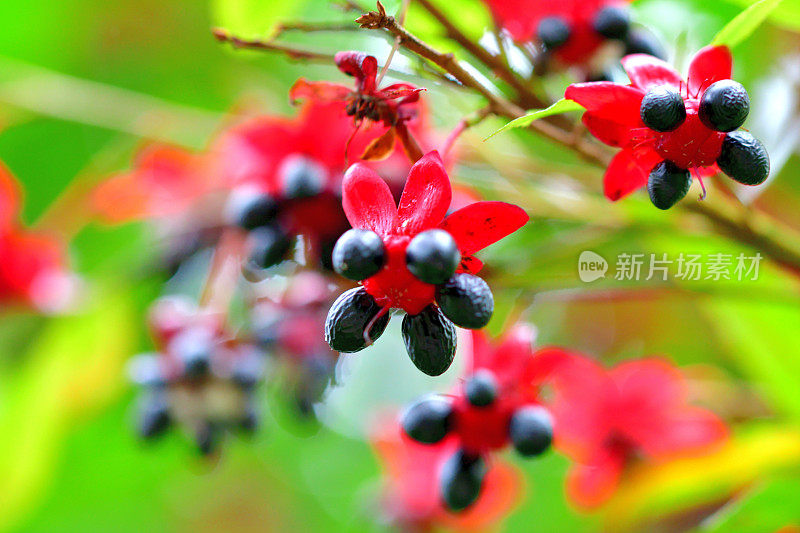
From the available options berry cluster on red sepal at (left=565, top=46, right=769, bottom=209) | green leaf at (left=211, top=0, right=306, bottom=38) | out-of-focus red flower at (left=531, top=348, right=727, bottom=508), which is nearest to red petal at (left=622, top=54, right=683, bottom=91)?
berry cluster on red sepal at (left=565, top=46, right=769, bottom=209)

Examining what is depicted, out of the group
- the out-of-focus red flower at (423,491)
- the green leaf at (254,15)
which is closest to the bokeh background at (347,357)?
the green leaf at (254,15)

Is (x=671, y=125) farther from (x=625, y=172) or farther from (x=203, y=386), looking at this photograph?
(x=203, y=386)

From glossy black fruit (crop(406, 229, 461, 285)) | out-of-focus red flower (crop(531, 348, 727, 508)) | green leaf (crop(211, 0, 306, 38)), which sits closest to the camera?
glossy black fruit (crop(406, 229, 461, 285))

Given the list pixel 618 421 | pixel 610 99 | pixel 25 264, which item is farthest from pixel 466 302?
pixel 25 264

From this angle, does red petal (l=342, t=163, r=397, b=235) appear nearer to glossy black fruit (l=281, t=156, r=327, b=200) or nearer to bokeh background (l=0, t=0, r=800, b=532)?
bokeh background (l=0, t=0, r=800, b=532)

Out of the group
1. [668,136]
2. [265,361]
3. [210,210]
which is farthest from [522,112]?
[210,210]
